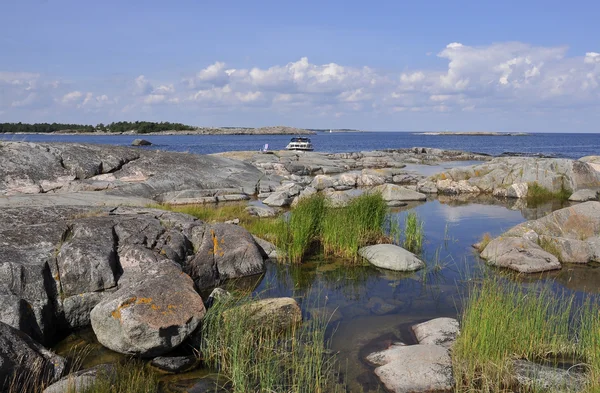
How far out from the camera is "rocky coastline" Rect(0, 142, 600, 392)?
21.9 feet

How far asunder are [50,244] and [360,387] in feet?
18.9

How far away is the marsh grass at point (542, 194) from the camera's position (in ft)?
77.3

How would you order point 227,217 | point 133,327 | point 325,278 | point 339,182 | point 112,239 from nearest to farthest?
point 133,327, point 112,239, point 325,278, point 227,217, point 339,182

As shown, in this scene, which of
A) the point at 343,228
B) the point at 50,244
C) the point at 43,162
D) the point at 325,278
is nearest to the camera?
the point at 50,244

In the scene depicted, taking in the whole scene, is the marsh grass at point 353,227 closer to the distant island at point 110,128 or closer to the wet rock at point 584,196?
the wet rock at point 584,196

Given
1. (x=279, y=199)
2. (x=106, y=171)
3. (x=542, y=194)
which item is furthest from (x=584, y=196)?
(x=106, y=171)

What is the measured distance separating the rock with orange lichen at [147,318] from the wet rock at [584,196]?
2104 centimetres

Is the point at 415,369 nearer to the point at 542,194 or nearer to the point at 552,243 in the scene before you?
the point at 552,243

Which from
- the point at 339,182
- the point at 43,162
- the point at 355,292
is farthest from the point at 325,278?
the point at 339,182

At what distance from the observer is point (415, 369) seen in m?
6.41

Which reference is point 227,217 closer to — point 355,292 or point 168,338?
point 355,292

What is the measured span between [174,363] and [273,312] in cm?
182

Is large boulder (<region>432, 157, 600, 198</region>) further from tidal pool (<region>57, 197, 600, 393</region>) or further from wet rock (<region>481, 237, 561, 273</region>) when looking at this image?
wet rock (<region>481, 237, 561, 273</region>)

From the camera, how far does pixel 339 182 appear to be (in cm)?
2780
